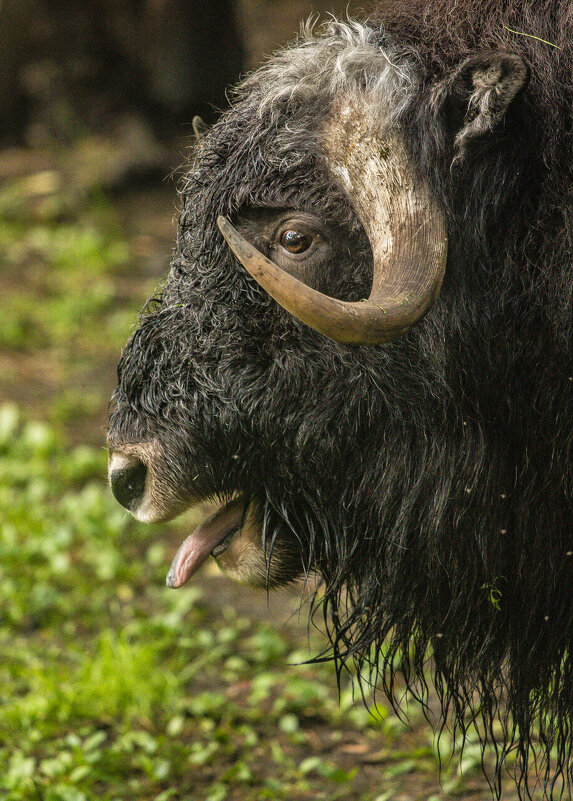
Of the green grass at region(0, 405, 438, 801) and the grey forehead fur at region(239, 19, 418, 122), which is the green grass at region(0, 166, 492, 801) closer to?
the green grass at region(0, 405, 438, 801)

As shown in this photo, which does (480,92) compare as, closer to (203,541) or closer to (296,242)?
(296,242)

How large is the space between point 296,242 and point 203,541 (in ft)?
2.64

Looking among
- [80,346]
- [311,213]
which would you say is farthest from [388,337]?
[80,346]

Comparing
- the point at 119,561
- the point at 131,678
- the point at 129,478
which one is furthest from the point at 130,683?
the point at 129,478

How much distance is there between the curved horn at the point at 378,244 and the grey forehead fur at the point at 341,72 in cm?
7

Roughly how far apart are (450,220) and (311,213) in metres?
0.31

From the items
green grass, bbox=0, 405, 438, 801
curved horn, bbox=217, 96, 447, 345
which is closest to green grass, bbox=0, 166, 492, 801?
green grass, bbox=0, 405, 438, 801

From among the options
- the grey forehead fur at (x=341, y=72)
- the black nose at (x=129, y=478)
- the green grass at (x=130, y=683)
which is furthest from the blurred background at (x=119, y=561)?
the grey forehead fur at (x=341, y=72)

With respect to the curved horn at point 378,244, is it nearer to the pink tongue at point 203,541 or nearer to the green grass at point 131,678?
the pink tongue at point 203,541

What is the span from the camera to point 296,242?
2.28 m

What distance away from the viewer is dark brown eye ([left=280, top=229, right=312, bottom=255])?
89.7 inches

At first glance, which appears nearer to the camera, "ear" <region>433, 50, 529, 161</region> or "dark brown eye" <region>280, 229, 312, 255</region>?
"ear" <region>433, 50, 529, 161</region>

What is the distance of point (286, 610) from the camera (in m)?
4.25

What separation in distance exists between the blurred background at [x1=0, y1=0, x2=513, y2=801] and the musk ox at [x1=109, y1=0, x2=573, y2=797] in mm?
323
